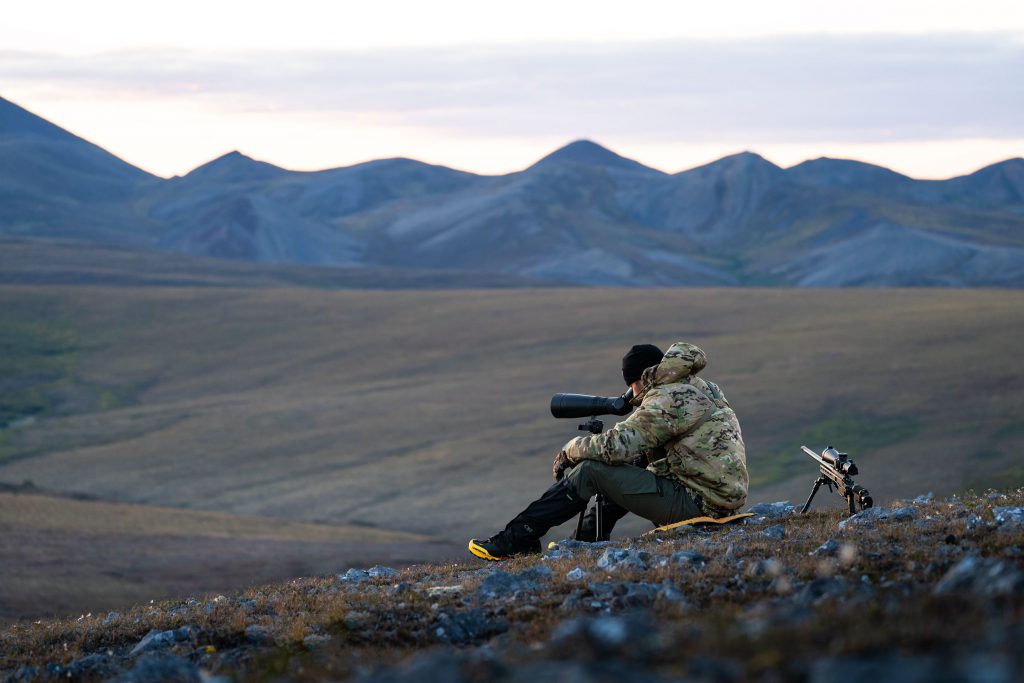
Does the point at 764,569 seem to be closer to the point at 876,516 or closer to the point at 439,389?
the point at 876,516

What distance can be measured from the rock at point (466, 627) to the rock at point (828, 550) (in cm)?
237

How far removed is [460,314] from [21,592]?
280 ft

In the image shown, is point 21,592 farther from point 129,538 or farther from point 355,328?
point 355,328

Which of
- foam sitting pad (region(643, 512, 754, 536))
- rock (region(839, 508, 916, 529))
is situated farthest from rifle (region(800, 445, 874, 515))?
foam sitting pad (region(643, 512, 754, 536))

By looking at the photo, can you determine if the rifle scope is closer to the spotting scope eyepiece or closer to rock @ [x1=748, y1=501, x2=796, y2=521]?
rock @ [x1=748, y1=501, x2=796, y2=521]

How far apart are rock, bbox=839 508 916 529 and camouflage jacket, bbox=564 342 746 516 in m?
0.95

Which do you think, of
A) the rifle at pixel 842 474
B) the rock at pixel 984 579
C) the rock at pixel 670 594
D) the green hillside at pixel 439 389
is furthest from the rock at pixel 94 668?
the green hillside at pixel 439 389

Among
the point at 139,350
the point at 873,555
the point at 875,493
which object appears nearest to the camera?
the point at 873,555

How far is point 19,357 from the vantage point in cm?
10056

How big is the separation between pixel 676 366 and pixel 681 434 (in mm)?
607

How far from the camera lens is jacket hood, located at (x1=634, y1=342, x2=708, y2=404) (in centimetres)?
999

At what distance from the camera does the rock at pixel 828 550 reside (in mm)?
8531

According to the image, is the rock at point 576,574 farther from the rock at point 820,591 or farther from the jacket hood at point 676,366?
the rock at point 820,591

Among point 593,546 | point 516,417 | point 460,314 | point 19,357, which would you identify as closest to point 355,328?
point 460,314
